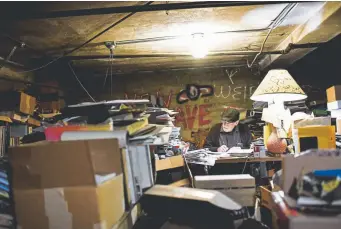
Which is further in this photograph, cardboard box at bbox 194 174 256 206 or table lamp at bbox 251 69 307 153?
table lamp at bbox 251 69 307 153

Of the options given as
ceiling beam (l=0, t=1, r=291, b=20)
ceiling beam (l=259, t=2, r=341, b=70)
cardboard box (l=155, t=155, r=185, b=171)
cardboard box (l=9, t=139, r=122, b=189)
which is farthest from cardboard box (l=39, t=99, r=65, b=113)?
cardboard box (l=9, t=139, r=122, b=189)

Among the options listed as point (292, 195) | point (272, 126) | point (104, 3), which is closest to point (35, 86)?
point (104, 3)

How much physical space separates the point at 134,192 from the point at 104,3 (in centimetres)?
163

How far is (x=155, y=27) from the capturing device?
343 cm

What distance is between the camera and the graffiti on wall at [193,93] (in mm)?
6273

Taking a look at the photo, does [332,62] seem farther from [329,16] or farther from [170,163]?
[170,163]

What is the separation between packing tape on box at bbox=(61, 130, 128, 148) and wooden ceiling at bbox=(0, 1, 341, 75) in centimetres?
113

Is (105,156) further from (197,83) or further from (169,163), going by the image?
(197,83)

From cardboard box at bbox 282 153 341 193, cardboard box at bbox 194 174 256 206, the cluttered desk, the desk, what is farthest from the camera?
the desk

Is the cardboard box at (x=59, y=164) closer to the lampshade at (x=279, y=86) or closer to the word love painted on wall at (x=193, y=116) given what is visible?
Result: the lampshade at (x=279, y=86)

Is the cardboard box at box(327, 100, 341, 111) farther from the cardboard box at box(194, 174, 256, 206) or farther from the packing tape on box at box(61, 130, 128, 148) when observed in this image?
the packing tape on box at box(61, 130, 128, 148)

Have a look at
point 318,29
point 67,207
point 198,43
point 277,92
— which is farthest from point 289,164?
point 198,43

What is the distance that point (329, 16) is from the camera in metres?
2.93

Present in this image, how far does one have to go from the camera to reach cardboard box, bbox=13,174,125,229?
1.46 meters
